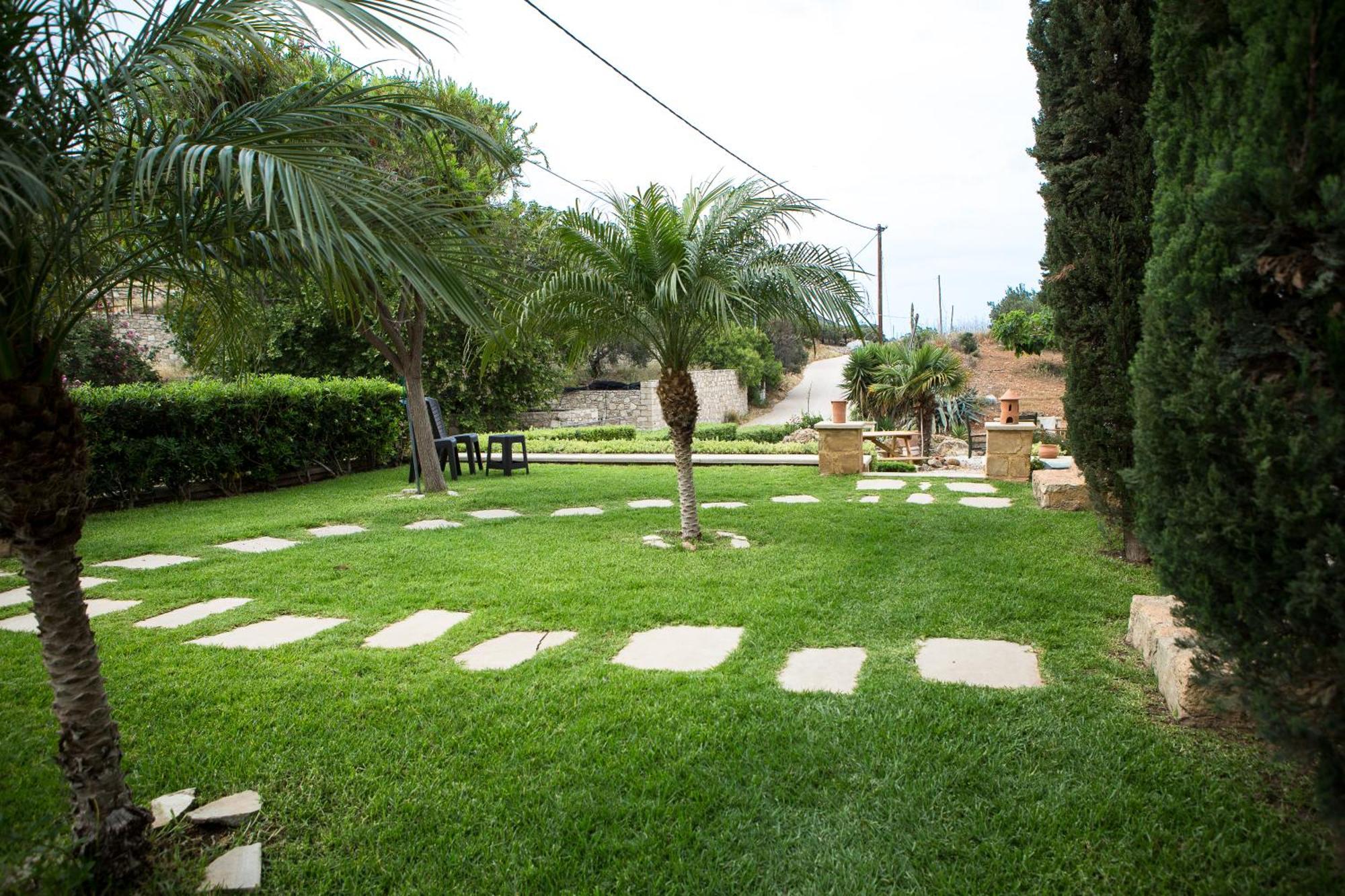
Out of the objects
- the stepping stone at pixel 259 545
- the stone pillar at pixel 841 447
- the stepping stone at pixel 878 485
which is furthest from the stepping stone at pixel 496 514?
the stone pillar at pixel 841 447

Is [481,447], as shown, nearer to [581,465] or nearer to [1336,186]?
[581,465]

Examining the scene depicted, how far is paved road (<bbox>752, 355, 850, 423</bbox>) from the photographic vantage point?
2850 centimetres

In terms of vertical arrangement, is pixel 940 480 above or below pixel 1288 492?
below

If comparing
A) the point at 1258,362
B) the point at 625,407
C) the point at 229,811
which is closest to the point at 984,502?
the point at 1258,362

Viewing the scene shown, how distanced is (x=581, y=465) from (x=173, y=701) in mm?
8687

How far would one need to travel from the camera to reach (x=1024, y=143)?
4.79 metres

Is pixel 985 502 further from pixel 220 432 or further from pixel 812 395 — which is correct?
pixel 812 395

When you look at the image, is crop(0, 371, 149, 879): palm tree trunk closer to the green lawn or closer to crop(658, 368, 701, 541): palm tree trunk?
the green lawn

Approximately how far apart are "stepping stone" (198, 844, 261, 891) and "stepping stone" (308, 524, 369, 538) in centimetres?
457

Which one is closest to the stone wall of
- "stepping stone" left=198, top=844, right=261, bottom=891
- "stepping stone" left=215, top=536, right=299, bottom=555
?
"stepping stone" left=215, top=536, right=299, bottom=555

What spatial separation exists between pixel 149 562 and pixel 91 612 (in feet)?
4.33

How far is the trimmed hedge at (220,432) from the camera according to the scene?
7.58 metres

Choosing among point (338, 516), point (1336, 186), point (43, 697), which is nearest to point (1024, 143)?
point (1336, 186)

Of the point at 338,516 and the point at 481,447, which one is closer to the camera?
the point at 338,516
